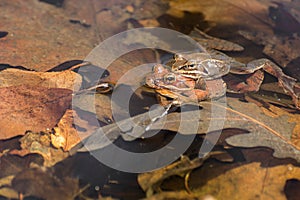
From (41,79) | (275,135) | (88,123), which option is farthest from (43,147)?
(275,135)

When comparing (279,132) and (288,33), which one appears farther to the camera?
(288,33)

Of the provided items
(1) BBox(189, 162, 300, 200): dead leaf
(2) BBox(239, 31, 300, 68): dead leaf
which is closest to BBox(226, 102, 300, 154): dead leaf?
(1) BBox(189, 162, 300, 200): dead leaf

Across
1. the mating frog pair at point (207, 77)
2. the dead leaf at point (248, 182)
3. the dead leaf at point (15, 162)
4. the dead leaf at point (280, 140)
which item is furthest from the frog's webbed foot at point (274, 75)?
the dead leaf at point (15, 162)

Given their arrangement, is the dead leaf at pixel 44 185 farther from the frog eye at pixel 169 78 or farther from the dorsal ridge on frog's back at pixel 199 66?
the dorsal ridge on frog's back at pixel 199 66

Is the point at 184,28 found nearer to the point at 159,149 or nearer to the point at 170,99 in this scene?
the point at 170,99

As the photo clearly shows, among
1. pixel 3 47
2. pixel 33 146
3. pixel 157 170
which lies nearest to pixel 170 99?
pixel 157 170
